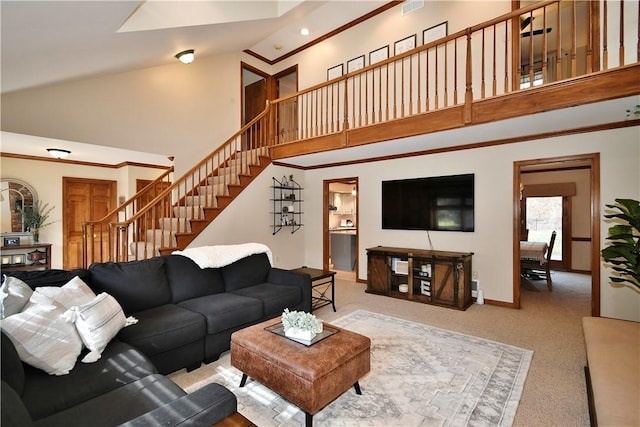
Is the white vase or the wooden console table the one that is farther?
the wooden console table

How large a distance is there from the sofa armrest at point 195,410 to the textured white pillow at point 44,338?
2.97 ft

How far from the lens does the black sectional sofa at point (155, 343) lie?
1.27 meters

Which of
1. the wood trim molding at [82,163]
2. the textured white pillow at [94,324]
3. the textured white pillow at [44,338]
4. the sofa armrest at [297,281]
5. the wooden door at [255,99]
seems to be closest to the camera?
the textured white pillow at [44,338]

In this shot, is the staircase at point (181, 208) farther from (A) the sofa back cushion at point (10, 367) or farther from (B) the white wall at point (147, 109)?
(A) the sofa back cushion at point (10, 367)

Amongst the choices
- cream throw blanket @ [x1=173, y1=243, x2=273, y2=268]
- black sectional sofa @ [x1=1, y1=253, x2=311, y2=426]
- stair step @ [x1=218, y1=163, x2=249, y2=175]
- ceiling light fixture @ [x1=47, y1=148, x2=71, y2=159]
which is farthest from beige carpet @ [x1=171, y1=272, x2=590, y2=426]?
ceiling light fixture @ [x1=47, y1=148, x2=71, y2=159]

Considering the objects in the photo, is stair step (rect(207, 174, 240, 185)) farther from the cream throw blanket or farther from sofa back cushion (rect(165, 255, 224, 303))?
sofa back cushion (rect(165, 255, 224, 303))

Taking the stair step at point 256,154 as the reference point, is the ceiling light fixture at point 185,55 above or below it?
above

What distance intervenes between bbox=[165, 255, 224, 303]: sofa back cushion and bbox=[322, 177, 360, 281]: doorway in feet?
10.7

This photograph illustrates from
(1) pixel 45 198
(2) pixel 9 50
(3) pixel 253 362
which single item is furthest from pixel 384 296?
(1) pixel 45 198

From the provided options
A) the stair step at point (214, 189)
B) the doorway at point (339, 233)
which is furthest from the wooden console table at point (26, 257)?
the doorway at point (339, 233)

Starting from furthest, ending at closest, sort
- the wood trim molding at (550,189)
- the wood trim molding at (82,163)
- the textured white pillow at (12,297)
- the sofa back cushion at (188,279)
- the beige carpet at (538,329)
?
1. the wood trim molding at (550,189)
2. the wood trim molding at (82,163)
3. the sofa back cushion at (188,279)
4. the beige carpet at (538,329)
5. the textured white pillow at (12,297)

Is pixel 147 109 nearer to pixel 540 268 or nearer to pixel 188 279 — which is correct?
pixel 188 279

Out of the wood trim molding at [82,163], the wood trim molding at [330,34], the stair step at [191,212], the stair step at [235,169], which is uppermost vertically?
the wood trim molding at [330,34]

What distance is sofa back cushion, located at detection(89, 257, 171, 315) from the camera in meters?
2.57
